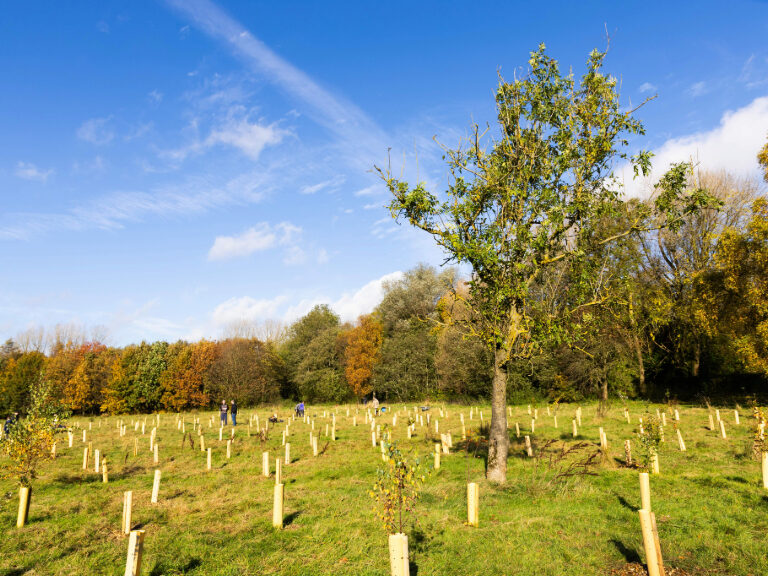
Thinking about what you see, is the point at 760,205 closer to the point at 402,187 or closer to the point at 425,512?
the point at 402,187

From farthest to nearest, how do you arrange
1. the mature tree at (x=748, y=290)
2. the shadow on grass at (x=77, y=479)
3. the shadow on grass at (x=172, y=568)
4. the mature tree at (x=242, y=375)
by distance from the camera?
the mature tree at (x=242, y=375) → the mature tree at (x=748, y=290) → the shadow on grass at (x=77, y=479) → the shadow on grass at (x=172, y=568)

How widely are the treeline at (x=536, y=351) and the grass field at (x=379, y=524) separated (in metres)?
4.81

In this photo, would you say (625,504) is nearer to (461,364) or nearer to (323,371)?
(461,364)

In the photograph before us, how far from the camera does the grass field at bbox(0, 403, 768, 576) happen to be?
8.13 meters

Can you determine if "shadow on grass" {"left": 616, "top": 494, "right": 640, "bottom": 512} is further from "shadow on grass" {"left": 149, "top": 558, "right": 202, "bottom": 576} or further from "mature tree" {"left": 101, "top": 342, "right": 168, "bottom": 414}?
"mature tree" {"left": 101, "top": 342, "right": 168, "bottom": 414}

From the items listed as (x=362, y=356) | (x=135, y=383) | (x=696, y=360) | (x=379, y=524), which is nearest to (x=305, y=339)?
(x=362, y=356)

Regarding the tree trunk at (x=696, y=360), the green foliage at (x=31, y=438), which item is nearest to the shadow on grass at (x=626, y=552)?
the green foliage at (x=31, y=438)

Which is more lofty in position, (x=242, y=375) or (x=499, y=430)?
(x=242, y=375)

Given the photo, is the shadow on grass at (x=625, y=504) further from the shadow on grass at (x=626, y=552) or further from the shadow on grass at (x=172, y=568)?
the shadow on grass at (x=172, y=568)

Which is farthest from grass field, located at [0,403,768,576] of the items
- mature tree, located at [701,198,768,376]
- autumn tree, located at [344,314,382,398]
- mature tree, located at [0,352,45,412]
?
mature tree, located at [0,352,45,412]

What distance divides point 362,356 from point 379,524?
46352 mm

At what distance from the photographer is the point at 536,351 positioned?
14.4 meters

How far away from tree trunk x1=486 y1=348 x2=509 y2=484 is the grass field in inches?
19.2

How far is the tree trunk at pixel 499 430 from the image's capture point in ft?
43.6
